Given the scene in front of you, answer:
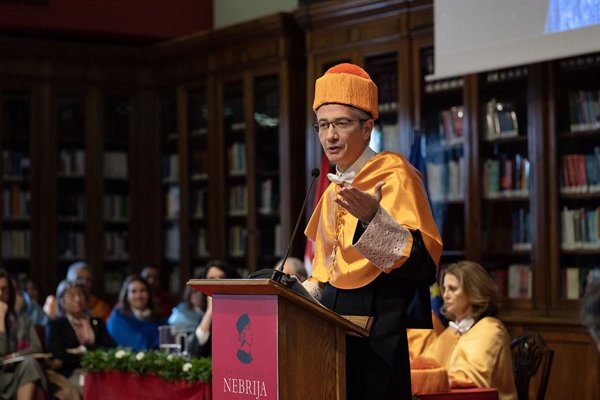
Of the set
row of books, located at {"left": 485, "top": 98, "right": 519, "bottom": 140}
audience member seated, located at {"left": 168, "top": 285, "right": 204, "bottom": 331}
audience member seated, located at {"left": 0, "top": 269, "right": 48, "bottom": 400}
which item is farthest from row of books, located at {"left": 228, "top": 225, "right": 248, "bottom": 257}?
row of books, located at {"left": 485, "top": 98, "right": 519, "bottom": 140}

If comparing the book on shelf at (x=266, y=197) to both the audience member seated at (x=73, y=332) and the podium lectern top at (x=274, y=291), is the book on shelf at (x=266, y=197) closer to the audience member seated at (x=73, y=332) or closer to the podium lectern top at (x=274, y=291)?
the audience member seated at (x=73, y=332)

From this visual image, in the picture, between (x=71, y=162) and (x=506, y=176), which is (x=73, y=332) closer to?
(x=71, y=162)

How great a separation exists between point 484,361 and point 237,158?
4259 mm

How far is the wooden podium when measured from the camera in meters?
2.53

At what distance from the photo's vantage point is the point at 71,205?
873 centimetres

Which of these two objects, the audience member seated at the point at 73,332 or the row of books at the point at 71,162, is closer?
the audience member seated at the point at 73,332

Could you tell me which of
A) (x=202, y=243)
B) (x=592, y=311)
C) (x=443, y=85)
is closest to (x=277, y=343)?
(x=592, y=311)

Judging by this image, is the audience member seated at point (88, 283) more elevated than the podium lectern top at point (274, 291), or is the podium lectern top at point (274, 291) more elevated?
the podium lectern top at point (274, 291)

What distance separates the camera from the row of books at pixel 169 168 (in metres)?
8.74

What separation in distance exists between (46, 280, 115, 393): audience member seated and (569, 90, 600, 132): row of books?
306cm

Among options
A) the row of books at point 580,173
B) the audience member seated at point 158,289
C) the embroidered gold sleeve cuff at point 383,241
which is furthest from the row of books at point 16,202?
the embroidered gold sleeve cuff at point 383,241

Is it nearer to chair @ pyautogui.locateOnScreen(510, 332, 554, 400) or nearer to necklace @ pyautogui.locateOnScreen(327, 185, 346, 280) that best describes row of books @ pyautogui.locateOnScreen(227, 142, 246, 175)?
chair @ pyautogui.locateOnScreen(510, 332, 554, 400)

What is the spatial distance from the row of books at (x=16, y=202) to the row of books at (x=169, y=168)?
1077 millimetres

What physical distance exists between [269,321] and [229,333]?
0.18 meters
